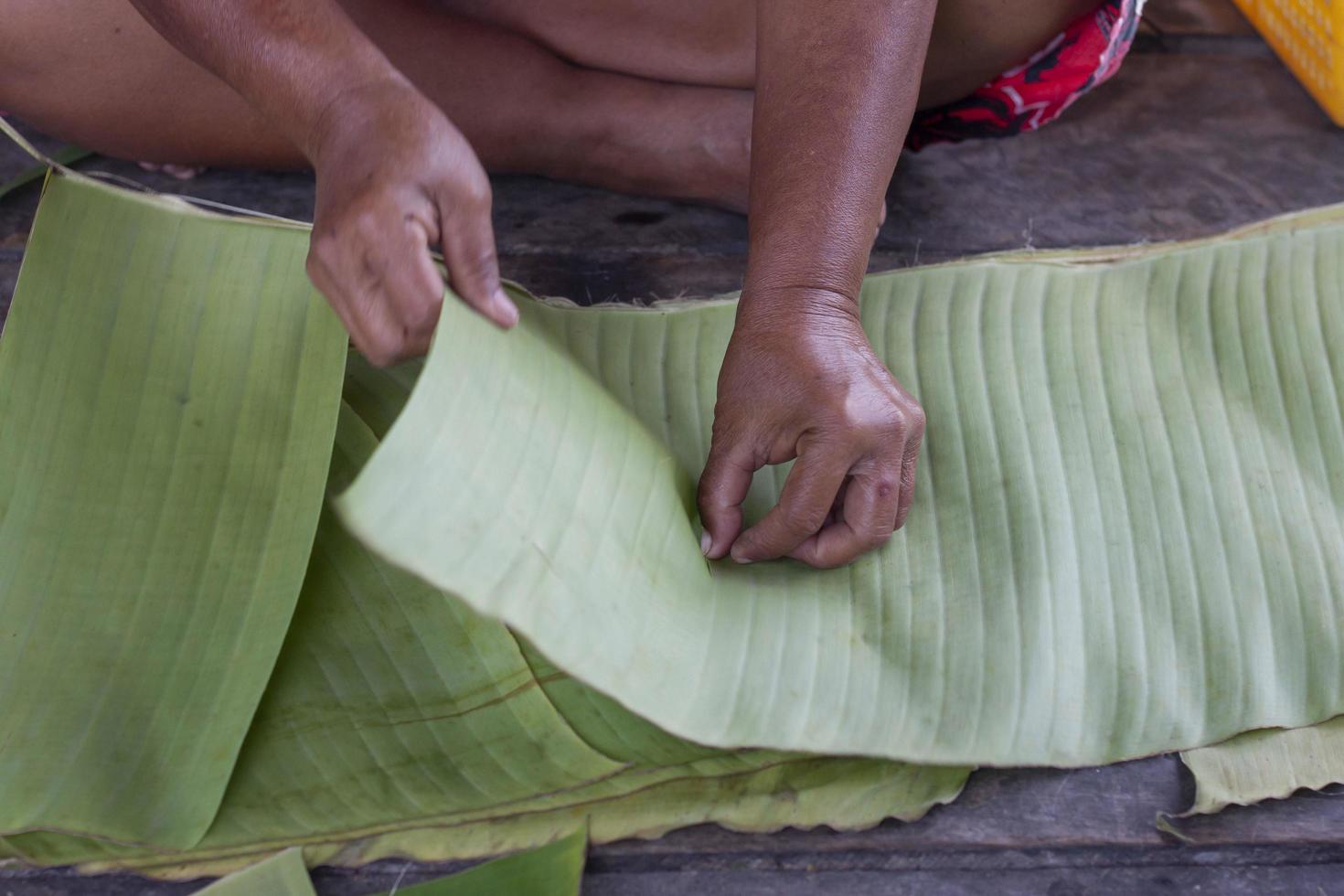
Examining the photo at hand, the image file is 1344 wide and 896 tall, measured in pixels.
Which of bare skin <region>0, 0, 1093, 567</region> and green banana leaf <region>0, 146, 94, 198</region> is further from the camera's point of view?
green banana leaf <region>0, 146, 94, 198</region>

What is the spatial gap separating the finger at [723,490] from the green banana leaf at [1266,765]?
369mm

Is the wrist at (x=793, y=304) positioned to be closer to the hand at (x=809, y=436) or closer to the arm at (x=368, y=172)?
the hand at (x=809, y=436)

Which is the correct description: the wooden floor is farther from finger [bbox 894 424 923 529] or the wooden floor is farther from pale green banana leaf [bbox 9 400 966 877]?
finger [bbox 894 424 923 529]

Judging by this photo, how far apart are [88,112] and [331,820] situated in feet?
2.55

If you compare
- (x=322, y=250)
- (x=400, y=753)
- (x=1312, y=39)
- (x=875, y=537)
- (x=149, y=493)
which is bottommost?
(x=400, y=753)

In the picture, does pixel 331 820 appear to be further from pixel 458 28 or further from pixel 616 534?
pixel 458 28

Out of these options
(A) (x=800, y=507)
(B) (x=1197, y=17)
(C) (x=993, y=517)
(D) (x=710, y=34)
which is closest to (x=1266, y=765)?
(C) (x=993, y=517)

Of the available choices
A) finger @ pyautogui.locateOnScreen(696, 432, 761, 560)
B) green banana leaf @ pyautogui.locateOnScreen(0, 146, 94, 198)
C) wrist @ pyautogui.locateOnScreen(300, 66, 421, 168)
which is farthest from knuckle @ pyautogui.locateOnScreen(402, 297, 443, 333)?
green banana leaf @ pyautogui.locateOnScreen(0, 146, 94, 198)

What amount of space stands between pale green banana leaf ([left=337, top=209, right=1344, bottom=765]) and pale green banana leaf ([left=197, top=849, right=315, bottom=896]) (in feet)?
1.08

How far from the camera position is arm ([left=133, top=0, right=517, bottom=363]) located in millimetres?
570

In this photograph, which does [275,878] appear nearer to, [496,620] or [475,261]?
[496,620]

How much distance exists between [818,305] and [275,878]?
538 mm

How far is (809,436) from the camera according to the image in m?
0.69

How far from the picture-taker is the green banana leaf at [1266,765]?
0.76 meters
